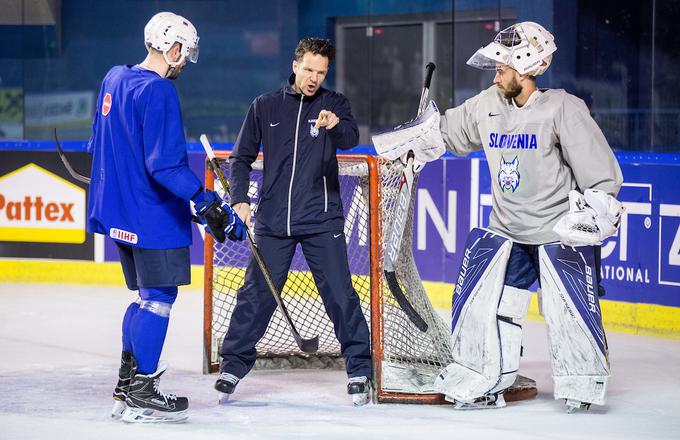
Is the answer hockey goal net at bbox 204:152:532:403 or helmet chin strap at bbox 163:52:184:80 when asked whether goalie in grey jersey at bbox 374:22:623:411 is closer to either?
hockey goal net at bbox 204:152:532:403

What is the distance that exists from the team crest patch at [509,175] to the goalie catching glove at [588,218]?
0.26 meters

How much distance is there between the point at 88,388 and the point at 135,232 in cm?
93

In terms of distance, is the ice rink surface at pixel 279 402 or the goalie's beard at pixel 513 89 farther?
the goalie's beard at pixel 513 89

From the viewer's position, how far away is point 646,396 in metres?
4.66

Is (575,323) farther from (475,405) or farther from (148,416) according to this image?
(148,416)

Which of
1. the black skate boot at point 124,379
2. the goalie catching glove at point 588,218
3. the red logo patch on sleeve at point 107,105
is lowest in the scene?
the black skate boot at point 124,379

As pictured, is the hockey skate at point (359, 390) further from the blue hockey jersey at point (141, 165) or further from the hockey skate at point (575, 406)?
the blue hockey jersey at point (141, 165)

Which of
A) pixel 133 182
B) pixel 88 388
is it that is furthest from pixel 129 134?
pixel 88 388

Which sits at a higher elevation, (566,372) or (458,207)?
(458,207)

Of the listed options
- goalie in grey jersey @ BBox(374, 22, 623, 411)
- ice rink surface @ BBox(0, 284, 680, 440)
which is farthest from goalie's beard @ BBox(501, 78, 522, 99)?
ice rink surface @ BBox(0, 284, 680, 440)

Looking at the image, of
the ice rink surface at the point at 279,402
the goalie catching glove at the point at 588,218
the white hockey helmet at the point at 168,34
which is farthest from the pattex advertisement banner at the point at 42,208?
the goalie catching glove at the point at 588,218

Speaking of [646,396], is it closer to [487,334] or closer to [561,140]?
[487,334]

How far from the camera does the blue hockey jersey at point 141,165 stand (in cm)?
396

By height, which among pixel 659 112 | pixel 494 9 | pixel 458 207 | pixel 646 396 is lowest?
pixel 646 396
